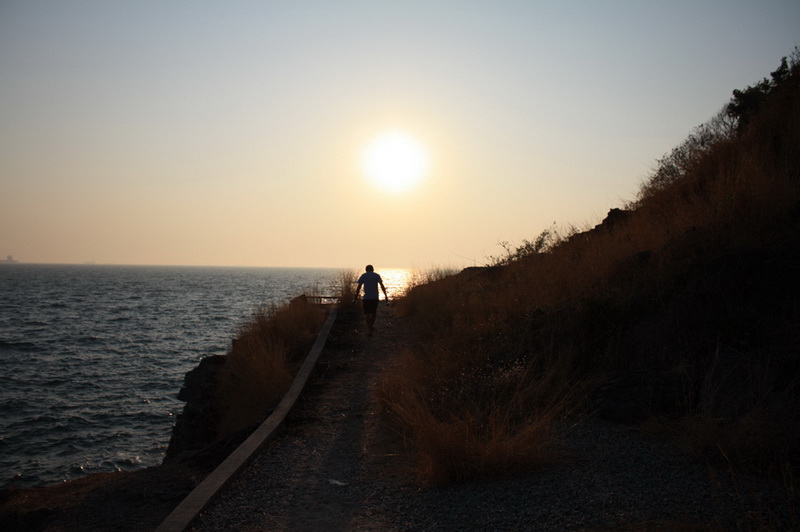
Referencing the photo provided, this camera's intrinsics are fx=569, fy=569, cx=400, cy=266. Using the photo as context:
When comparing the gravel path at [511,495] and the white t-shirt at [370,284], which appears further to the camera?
the white t-shirt at [370,284]

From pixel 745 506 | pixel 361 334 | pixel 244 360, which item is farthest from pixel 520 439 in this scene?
pixel 361 334

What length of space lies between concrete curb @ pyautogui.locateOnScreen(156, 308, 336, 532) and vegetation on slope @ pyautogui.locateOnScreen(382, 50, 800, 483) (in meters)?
1.36

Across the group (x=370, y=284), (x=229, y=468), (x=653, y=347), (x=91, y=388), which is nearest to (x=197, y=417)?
(x=370, y=284)

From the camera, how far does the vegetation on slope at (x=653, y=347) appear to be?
469 cm

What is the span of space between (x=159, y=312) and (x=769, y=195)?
42.4 meters

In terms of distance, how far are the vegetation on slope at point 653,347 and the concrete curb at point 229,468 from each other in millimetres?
1357

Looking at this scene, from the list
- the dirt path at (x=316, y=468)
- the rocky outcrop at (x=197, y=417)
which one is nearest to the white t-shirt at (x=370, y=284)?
the rocky outcrop at (x=197, y=417)

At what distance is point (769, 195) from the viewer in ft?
24.0

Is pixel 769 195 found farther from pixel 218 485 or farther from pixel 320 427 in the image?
pixel 218 485

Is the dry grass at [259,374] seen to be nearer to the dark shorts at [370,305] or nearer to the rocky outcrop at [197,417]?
the rocky outcrop at [197,417]

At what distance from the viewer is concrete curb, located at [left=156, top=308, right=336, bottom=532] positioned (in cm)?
418

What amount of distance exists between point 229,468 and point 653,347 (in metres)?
4.53

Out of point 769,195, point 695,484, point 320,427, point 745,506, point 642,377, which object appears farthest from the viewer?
point 769,195

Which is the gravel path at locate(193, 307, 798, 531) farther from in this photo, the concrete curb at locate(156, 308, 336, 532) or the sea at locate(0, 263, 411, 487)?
the sea at locate(0, 263, 411, 487)
